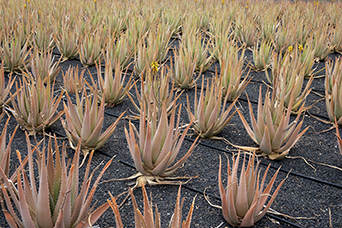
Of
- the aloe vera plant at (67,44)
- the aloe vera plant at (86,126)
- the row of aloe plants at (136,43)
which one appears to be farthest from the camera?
the aloe vera plant at (67,44)

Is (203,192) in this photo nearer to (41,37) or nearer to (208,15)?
(41,37)

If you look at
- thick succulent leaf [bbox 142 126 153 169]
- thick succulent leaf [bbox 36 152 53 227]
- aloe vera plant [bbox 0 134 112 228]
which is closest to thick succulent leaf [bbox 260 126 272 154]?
thick succulent leaf [bbox 142 126 153 169]

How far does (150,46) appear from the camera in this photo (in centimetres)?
273

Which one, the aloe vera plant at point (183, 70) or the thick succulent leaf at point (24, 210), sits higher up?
the thick succulent leaf at point (24, 210)

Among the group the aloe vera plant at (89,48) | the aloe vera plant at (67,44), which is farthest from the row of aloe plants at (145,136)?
the aloe vera plant at (67,44)

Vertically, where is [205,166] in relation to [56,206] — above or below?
below

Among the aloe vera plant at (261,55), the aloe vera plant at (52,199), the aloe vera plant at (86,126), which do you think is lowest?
the aloe vera plant at (261,55)

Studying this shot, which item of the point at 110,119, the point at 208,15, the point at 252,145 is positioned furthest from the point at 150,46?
the point at 208,15

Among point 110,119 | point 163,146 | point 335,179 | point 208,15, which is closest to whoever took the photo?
point 163,146

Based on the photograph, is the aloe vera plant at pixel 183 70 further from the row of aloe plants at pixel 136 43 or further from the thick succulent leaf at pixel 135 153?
the thick succulent leaf at pixel 135 153

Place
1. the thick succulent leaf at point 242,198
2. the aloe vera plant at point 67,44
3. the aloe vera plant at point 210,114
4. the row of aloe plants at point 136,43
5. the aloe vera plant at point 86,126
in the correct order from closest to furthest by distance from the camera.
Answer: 1. the thick succulent leaf at point 242,198
2. the aloe vera plant at point 86,126
3. the aloe vera plant at point 210,114
4. the row of aloe plants at point 136,43
5. the aloe vera plant at point 67,44

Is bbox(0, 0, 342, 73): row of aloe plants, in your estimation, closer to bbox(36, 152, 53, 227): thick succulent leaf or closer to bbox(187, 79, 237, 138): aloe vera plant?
bbox(187, 79, 237, 138): aloe vera plant

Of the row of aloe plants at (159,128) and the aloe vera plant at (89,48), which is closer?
the row of aloe plants at (159,128)

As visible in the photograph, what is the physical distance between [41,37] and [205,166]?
2.44 m
